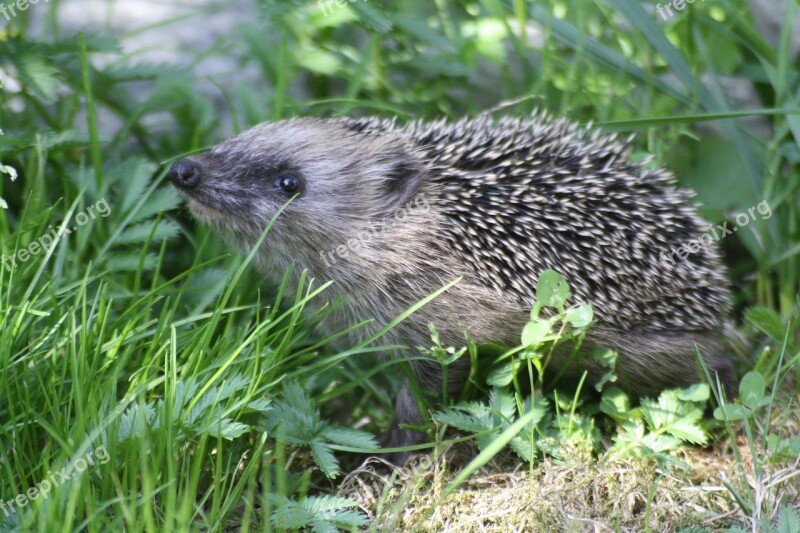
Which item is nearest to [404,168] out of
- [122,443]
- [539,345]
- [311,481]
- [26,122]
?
[539,345]

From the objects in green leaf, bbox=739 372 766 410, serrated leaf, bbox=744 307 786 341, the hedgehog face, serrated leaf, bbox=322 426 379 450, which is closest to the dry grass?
serrated leaf, bbox=322 426 379 450

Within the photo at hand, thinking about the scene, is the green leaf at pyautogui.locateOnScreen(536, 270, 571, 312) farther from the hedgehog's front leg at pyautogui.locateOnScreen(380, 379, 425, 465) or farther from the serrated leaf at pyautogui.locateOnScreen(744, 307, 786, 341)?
the serrated leaf at pyautogui.locateOnScreen(744, 307, 786, 341)

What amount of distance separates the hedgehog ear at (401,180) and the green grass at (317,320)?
0.51 meters

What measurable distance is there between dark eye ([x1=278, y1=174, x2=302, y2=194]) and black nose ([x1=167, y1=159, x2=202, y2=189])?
340 mm

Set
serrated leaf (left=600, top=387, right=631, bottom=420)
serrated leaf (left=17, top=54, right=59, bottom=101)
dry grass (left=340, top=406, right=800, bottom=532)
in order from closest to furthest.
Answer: dry grass (left=340, top=406, right=800, bottom=532) < serrated leaf (left=600, top=387, right=631, bottom=420) < serrated leaf (left=17, top=54, right=59, bottom=101)

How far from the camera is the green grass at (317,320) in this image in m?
2.75

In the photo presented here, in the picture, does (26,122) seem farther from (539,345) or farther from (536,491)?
(536,491)

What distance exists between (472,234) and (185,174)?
1206mm

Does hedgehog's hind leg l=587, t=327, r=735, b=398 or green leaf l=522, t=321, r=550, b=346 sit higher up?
green leaf l=522, t=321, r=550, b=346

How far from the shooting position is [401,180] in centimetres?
365

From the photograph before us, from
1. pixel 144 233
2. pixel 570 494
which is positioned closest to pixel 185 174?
pixel 144 233

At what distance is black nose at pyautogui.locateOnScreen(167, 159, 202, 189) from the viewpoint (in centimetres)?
347

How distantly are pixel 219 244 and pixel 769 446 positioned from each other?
251 centimetres

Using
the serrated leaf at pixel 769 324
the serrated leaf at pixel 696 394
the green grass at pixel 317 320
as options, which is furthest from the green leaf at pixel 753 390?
the serrated leaf at pixel 769 324
